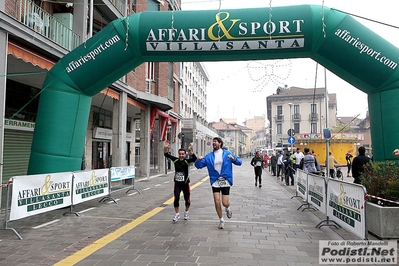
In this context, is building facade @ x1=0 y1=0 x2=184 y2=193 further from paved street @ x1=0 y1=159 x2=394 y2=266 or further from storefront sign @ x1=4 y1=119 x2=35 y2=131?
paved street @ x1=0 y1=159 x2=394 y2=266

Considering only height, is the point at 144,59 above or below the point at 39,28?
below

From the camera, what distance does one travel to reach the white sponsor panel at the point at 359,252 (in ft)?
15.3

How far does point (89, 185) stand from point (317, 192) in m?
5.87

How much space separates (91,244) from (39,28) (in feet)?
25.8

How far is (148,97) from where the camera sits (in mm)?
18391

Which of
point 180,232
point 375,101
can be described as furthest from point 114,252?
point 375,101

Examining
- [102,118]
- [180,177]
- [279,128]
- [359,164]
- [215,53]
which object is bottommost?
[180,177]

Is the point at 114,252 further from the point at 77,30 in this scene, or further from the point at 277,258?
the point at 77,30

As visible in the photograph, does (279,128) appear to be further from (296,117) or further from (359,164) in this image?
(359,164)

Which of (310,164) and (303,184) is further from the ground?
(310,164)

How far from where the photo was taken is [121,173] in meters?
11.2

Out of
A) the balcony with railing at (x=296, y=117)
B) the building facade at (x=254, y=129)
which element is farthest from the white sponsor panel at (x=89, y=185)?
the building facade at (x=254, y=129)

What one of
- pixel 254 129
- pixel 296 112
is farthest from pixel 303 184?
pixel 254 129

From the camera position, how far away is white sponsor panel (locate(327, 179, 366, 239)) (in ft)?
16.9
